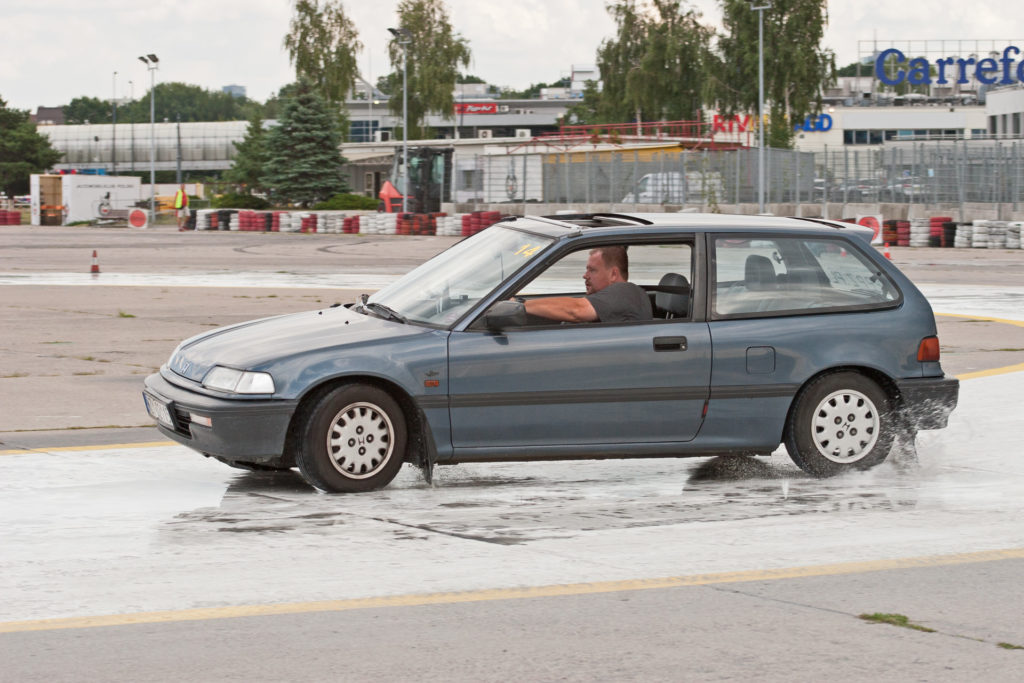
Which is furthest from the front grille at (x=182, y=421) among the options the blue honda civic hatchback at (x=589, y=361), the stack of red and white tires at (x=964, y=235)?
the stack of red and white tires at (x=964, y=235)

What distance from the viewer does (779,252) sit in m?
7.63

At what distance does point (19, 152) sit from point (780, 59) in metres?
69.3

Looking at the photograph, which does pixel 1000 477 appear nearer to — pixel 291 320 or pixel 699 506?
pixel 699 506

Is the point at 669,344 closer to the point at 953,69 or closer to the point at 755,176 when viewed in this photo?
the point at 755,176

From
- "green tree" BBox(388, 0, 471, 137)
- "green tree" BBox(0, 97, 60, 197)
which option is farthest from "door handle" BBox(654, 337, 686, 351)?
"green tree" BBox(0, 97, 60, 197)

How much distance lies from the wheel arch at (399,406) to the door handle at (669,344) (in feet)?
4.23

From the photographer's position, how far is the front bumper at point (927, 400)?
7680 millimetres

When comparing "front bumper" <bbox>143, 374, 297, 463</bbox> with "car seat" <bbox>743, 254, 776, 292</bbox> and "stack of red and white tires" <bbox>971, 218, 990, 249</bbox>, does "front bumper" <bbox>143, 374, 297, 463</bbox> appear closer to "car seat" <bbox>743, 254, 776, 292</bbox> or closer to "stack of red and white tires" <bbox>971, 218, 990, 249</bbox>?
"car seat" <bbox>743, 254, 776, 292</bbox>

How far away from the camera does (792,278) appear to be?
7.65 m

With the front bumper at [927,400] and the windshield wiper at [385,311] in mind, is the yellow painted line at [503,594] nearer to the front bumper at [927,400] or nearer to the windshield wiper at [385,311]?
the front bumper at [927,400]

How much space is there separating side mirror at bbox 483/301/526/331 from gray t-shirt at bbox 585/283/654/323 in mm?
501

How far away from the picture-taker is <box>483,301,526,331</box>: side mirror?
7027mm

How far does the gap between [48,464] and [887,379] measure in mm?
4725

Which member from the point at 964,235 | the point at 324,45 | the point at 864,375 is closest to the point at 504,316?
the point at 864,375
